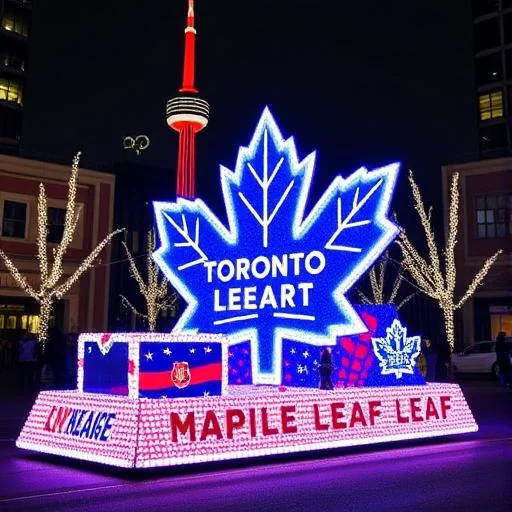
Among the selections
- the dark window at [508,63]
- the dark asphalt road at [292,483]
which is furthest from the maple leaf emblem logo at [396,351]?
the dark window at [508,63]

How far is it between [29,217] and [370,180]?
73.5 ft

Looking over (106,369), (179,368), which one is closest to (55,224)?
(106,369)

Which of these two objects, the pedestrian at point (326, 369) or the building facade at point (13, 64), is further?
the building facade at point (13, 64)

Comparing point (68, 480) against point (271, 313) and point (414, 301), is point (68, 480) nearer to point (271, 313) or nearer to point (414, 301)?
point (271, 313)

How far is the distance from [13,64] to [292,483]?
51.0m

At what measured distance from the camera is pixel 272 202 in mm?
10758

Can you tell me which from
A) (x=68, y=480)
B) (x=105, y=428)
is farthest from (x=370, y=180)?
(x=68, y=480)

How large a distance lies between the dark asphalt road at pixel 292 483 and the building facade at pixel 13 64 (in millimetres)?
46539

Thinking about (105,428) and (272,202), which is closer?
(105,428)

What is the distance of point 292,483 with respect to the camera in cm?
695

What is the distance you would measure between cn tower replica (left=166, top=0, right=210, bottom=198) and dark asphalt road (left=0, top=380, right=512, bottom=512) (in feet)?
92.0

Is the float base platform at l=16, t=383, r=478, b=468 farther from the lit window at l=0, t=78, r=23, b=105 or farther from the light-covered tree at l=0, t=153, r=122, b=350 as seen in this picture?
the lit window at l=0, t=78, r=23, b=105

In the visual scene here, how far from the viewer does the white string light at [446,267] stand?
2875 centimetres

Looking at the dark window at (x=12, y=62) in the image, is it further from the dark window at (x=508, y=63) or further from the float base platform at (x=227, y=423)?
the float base platform at (x=227, y=423)
